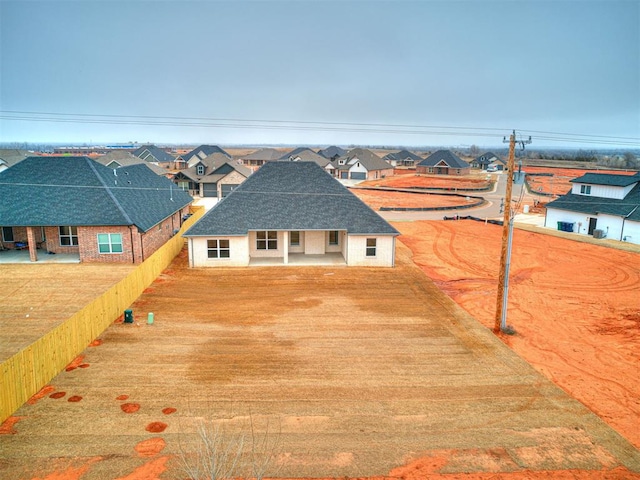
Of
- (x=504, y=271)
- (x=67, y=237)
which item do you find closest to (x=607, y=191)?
(x=504, y=271)

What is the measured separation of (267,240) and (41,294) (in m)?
14.8

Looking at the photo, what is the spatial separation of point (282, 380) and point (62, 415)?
694cm

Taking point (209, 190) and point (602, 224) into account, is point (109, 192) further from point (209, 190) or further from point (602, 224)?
point (602, 224)

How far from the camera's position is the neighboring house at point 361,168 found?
10375cm

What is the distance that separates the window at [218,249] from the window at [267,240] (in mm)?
2956

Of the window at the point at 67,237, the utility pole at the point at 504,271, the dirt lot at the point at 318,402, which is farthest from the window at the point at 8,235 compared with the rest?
the utility pole at the point at 504,271

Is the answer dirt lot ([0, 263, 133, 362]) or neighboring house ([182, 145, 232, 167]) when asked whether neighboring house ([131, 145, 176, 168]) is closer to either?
neighboring house ([182, 145, 232, 167])

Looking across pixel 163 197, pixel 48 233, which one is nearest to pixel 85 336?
pixel 48 233

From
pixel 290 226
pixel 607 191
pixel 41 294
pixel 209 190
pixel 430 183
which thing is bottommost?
pixel 41 294

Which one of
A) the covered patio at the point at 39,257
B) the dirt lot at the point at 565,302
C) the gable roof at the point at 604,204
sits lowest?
the dirt lot at the point at 565,302

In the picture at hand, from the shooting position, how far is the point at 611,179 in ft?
147

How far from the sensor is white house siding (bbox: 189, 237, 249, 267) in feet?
99.9

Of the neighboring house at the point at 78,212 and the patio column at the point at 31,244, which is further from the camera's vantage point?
the neighboring house at the point at 78,212

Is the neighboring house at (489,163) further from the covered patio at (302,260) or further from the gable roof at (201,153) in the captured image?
the covered patio at (302,260)
